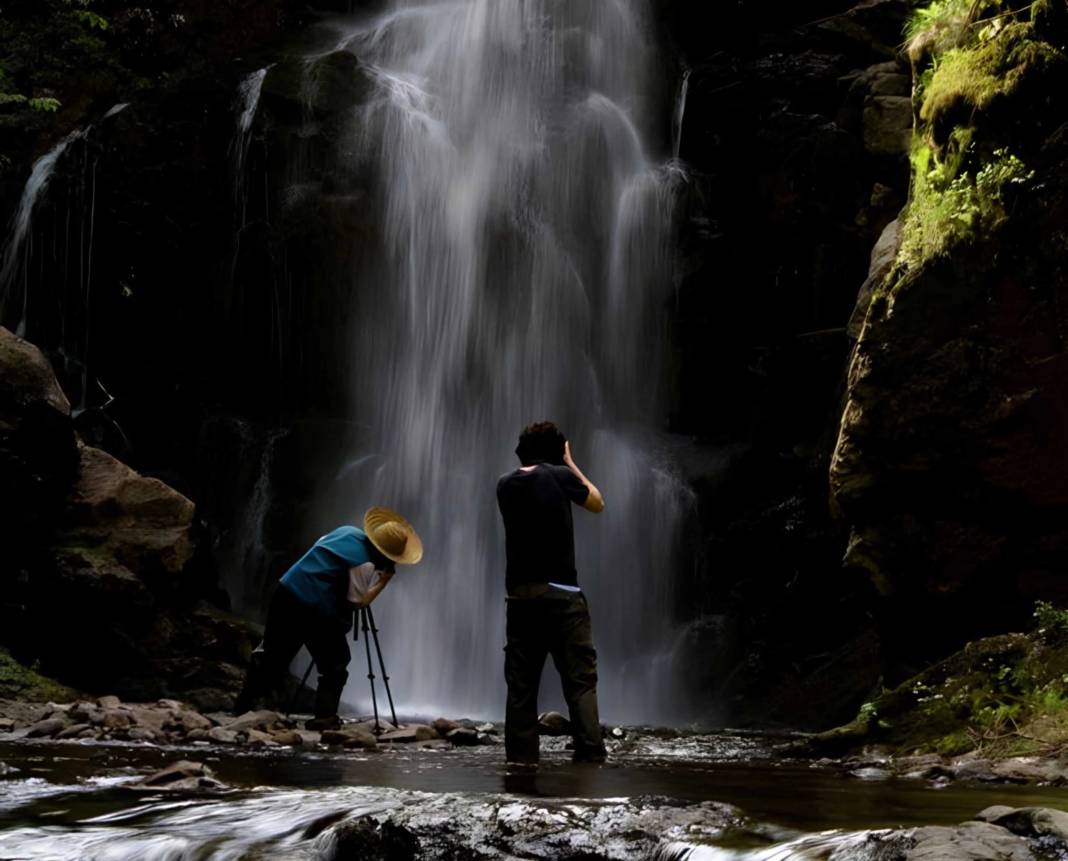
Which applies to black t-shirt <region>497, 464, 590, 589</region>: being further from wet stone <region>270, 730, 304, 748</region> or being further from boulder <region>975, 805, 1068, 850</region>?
boulder <region>975, 805, 1068, 850</region>

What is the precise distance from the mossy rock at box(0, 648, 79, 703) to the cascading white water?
4665 mm

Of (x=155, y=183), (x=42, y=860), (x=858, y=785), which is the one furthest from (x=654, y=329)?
(x=42, y=860)

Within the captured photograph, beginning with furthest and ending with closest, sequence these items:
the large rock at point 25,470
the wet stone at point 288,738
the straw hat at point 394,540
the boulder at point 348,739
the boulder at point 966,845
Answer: the large rock at point 25,470, the straw hat at point 394,540, the boulder at point 348,739, the wet stone at point 288,738, the boulder at point 966,845

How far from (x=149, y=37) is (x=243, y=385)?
792cm

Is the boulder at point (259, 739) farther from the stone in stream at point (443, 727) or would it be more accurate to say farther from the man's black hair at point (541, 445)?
the man's black hair at point (541, 445)

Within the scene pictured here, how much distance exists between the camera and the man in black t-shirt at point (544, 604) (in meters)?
7.13

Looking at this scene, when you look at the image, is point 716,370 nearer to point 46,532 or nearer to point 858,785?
point 46,532

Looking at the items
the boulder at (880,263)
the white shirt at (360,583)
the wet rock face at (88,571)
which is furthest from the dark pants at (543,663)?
the wet rock face at (88,571)

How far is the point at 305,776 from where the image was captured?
20.9 feet

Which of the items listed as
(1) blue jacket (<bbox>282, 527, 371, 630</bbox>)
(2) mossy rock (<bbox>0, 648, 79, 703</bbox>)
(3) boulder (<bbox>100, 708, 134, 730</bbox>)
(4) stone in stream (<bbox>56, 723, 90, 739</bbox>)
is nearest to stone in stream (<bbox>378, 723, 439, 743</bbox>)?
(1) blue jacket (<bbox>282, 527, 371, 630</bbox>)

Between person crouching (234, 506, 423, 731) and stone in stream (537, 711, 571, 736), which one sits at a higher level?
person crouching (234, 506, 423, 731)

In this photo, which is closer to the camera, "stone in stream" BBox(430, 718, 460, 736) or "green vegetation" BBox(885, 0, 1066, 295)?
"green vegetation" BBox(885, 0, 1066, 295)

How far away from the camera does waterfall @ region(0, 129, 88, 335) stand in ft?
63.3

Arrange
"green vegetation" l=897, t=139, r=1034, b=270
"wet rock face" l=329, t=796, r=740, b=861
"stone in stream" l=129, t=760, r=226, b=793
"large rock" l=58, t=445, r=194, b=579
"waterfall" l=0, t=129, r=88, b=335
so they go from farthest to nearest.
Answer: "waterfall" l=0, t=129, r=88, b=335 < "large rock" l=58, t=445, r=194, b=579 < "green vegetation" l=897, t=139, r=1034, b=270 < "stone in stream" l=129, t=760, r=226, b=793 < "wet rock face" l=329, t=796, r=740, b=861
